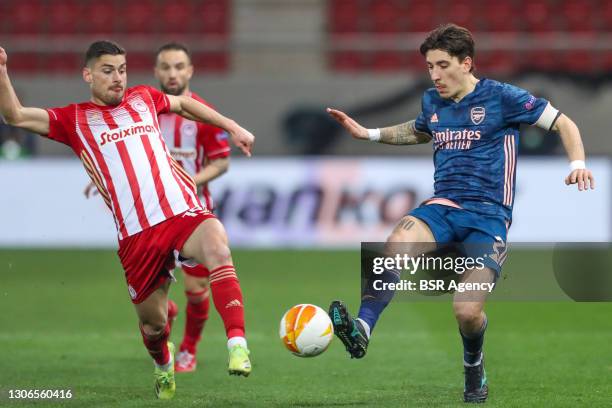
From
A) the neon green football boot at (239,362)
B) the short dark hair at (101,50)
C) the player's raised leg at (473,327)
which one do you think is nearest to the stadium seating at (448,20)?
the short dark hair at (101,50)

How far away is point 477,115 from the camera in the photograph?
5.96 m

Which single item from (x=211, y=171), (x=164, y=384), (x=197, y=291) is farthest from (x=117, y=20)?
(x=164, y=384)

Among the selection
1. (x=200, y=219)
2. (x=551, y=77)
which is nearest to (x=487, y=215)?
(x=200, y=219)

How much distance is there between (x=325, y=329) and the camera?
5.48m

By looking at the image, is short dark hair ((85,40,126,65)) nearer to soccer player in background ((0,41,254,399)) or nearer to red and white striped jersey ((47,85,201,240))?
soccer player in background ((0,41,254,399))

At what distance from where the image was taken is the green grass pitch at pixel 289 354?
20.1 ft

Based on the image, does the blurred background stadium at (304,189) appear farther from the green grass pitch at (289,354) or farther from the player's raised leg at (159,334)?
the player's raised leg at (159,334)

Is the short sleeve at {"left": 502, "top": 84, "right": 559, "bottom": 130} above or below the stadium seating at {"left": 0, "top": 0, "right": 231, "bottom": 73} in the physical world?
below

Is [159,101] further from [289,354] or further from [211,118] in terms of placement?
[289,354]

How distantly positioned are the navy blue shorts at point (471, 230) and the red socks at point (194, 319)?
2.16 meters

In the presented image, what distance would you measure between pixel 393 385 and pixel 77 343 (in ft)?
9.57

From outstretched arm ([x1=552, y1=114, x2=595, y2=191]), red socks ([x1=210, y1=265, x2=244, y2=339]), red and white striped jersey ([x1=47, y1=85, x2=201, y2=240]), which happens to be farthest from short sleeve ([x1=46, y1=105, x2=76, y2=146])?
outstretched arm ([x1=552, y1=114, x2=595, y2=191])

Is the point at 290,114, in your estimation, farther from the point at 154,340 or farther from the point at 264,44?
the point at 154,340

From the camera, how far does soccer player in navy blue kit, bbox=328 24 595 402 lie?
5.84 meters
